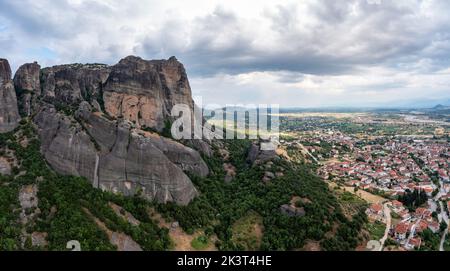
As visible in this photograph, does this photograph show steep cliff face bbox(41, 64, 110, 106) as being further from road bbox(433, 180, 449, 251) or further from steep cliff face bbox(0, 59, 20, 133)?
road bbox(433, 180, 449, 251)

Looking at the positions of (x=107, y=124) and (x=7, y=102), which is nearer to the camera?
(x=107, y=124)

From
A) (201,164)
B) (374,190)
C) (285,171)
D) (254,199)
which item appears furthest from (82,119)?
(374,190)

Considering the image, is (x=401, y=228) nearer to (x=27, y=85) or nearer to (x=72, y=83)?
(x=72, y=83)

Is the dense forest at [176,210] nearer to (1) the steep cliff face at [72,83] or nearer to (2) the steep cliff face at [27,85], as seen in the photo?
(2) the steep cliff face at [27,85]

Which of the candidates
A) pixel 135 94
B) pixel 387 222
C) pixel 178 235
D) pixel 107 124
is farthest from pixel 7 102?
pixel 387 222

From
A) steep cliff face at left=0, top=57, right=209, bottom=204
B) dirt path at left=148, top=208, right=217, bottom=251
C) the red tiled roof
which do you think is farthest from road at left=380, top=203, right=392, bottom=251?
steep cliff face at left=0, top=57, right=209, bottom=204

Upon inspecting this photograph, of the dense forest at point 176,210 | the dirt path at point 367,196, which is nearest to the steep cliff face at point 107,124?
the dense forest at point 176,210

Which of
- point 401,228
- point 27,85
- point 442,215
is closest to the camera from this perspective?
point 27,85
